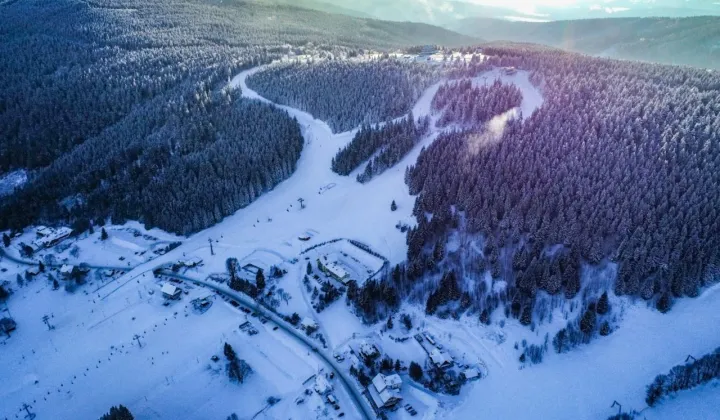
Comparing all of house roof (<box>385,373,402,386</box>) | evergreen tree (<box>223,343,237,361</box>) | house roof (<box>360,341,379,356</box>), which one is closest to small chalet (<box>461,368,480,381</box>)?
house roof (<box>385,373,402,386</box>)

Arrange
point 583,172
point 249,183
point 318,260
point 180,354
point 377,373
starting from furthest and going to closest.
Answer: point 249,183, point 583,172, point 318,260, point 180,354, point 377,373

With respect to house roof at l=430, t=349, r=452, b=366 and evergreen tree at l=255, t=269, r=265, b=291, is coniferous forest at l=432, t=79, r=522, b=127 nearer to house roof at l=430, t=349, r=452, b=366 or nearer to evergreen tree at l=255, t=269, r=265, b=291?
evergreen tree at l=255, t=269, r=265, b=291

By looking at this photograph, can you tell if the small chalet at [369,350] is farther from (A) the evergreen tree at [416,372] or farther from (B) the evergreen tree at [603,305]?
(B) the evergreen tree at [603,305]

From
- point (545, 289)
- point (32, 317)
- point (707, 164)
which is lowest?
point (32, 317)

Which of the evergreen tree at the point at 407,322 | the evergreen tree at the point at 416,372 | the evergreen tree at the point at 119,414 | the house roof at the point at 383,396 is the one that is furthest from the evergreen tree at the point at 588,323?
the evergreen tree at the point at 119,414

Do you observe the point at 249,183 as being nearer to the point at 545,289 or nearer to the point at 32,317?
the point at 32,317

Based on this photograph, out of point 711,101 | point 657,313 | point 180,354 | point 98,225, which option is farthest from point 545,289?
point 98,225
